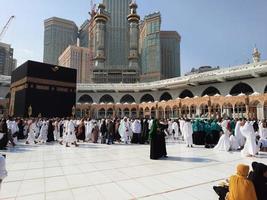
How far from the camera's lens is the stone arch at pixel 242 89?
28.6 m

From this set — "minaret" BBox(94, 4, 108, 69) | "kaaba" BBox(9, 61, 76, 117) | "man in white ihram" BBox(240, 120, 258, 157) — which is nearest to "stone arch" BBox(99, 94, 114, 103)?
"kaaba" BBox(9, 61, 76, 117)

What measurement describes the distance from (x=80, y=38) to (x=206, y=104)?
88.6 m

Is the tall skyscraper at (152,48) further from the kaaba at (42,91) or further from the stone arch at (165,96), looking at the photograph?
the kaaba at (42,91)

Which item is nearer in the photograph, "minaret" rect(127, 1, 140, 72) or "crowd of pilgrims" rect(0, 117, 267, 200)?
"crowd of pilgrims" rect(0, 117, 267, 200)

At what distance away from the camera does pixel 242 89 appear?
96.4 feet

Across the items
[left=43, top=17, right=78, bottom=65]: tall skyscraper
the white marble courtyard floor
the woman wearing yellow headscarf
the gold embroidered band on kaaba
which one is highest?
[left=43, top=17, right=78, bottom=65]: tall skyscraper

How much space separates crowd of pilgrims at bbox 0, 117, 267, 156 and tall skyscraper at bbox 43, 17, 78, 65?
90.0 meters

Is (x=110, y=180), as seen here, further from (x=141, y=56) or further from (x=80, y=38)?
(x=80, y=38)

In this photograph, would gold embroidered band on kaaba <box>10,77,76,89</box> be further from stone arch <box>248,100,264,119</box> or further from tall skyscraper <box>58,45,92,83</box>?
tall skyscraper <box>58,45,92,83</box>

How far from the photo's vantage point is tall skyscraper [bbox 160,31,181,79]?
95.3m

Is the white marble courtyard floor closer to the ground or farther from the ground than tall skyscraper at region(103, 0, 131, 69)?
closer to the ground

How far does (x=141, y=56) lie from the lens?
8625cm

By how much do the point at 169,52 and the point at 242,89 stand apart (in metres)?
68.9

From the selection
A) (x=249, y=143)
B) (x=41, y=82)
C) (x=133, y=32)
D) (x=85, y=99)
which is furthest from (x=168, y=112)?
(x=133, y=32)
